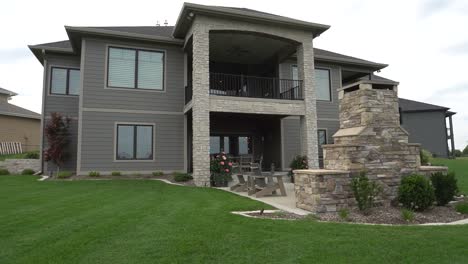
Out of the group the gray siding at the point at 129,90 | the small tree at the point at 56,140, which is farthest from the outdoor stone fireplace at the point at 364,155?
the small tree at the point at 56,140

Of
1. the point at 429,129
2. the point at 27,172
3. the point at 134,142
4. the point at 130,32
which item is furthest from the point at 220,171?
the point at 429,129

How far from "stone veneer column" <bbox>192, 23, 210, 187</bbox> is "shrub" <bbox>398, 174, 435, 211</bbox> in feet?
20.3

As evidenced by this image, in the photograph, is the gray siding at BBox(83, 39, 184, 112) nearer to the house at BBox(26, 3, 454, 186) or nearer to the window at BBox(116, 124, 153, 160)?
the house at BBox(26, 3, 454, 186)

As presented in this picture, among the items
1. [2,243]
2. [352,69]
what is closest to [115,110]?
[2,243]

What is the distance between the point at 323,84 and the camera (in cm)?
1597

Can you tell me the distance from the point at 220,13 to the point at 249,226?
8.38 meters

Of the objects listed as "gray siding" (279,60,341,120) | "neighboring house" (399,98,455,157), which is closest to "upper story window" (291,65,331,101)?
"gray siding" (279,60,341,120)

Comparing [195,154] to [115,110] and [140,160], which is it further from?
[115,110]

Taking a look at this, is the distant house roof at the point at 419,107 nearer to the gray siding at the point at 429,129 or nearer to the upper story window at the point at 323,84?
the gray siding at the point at 429,129

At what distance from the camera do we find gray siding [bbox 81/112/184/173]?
12023 millimetres

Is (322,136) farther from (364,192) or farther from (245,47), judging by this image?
(364,192)

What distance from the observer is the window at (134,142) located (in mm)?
12469

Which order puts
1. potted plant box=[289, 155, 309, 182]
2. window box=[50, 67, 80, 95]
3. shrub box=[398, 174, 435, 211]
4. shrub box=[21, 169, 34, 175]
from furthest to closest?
shrub box=[21, 169, 34, 175], window box=[50, 67, 80, 95], potted plant box=[289, 155, 309, 182], shrub box=[398, 174, 435, 211]

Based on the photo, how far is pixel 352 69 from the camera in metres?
16.7
